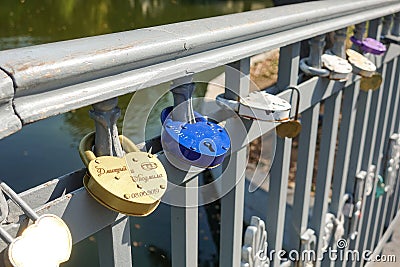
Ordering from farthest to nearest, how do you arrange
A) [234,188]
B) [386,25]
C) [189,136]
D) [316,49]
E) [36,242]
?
1. [386,25]
2. [316,49]
3. [234,188]
4. [189,136]
5. [36,242]

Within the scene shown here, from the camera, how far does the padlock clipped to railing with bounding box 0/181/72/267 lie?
18.6 inches

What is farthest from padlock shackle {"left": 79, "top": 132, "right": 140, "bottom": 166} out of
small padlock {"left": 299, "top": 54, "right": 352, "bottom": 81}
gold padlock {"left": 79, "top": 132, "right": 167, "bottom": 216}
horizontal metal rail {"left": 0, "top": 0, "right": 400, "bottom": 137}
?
small padlock {"left": 299, "top": 54, "right": 352, "bottom": 81}

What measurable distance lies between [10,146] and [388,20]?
182 centimetres

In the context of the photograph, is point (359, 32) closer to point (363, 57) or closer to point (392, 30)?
point (363, 57)

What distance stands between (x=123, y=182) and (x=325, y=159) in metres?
0.85

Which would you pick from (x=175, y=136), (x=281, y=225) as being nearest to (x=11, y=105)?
(x=175, y=136)

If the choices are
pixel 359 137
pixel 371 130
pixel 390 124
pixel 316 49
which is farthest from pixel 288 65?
pixel 390 124

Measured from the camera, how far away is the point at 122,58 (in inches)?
21.5

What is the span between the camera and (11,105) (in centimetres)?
45

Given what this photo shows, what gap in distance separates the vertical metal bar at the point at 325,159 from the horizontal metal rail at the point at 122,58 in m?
0.45

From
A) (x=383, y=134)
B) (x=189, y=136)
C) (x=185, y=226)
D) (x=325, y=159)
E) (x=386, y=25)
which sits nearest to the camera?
(x=189, y=136)

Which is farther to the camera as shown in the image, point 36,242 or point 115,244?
point 115,244

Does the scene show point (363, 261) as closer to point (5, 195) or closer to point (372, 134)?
point (372, 134)

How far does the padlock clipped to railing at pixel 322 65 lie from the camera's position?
42.5 inches
